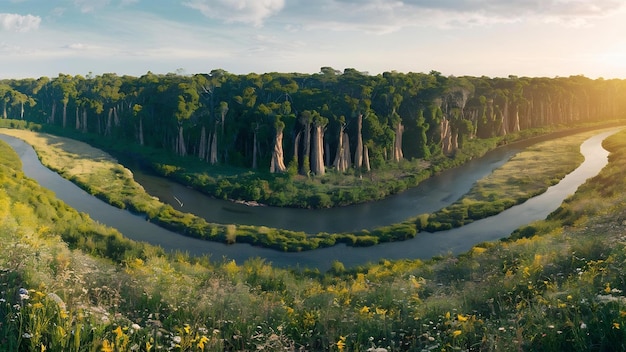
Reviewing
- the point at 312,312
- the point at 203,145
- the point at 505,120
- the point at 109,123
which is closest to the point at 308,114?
the point at 203,145

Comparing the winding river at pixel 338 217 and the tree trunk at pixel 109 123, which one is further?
→ the tree trunk at pixel 109 123

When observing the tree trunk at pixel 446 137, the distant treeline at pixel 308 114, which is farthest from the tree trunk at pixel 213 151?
the tree trunk at pixel 446 137

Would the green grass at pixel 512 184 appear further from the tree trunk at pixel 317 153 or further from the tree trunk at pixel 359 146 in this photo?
the tree trunk at pixel 317 153

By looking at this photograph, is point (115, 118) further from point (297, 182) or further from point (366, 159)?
point (366, 159)

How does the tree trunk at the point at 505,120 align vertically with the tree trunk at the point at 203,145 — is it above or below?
above

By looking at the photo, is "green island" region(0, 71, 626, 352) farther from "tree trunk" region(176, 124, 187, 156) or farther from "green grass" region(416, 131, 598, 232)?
"green grass" region(416, 131, 598, 232)

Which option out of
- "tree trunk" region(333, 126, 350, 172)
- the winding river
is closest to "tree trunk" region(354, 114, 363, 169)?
"tree trunk" region(333, 126, 350, 172)
